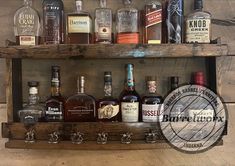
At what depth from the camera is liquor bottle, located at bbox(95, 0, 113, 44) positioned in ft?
3.30

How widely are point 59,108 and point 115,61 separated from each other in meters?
0.25

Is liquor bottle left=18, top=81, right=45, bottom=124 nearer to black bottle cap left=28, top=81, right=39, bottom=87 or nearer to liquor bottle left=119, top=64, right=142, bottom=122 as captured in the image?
black bottle cap left=28, top=81, right=39, bottom=87

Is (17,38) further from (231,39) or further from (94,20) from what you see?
(231,39)

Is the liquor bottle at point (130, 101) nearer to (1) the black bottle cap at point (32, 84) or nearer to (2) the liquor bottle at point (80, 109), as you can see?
(2) the liquor bottle at point (80, 109)

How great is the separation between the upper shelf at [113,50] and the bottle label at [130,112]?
0.15 meters

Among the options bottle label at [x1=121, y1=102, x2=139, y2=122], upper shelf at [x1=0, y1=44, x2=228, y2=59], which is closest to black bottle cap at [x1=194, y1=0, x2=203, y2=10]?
upper shelf at [x1=0, y1=44, x2=228, y2=59]

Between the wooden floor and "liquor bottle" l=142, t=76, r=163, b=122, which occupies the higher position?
"liquor bottle" l=142, t=76, r=163, b=122

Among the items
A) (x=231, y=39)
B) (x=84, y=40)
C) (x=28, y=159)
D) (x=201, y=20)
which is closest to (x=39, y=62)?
(x=84, y=40)

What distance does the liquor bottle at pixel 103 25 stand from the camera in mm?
1005

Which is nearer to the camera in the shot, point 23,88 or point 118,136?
point 118,136

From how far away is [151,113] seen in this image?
0.98 metres

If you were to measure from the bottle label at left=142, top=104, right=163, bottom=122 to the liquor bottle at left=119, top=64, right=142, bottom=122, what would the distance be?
21mm

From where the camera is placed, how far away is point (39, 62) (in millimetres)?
1104

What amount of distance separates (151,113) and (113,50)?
222mm
